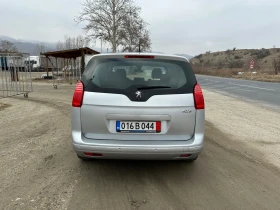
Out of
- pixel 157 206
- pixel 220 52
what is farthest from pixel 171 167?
pixel 220 52

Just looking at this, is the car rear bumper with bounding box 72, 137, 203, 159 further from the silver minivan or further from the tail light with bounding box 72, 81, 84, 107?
the tail light with bounding box 72, 81, 84, 107

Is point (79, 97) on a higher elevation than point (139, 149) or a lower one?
higher

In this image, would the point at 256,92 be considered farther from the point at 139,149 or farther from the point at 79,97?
the point at 79,97

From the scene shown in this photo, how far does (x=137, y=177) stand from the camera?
3.76 m

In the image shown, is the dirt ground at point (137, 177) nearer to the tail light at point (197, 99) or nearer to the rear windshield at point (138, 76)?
the tail light at point (197, 99)

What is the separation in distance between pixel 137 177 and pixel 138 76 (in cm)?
149

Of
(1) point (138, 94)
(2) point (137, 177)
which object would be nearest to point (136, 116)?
(1) point (138, 94)

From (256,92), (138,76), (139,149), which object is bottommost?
(256,92)

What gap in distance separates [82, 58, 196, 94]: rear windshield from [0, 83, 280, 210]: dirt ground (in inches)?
52.3

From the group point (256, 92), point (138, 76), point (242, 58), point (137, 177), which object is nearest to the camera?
point (138, 76)

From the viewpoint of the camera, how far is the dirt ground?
309 centimetres

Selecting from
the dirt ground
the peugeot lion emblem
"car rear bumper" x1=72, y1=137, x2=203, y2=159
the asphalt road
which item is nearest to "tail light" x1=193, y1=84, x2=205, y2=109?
"car rear bumper" x1=72, y1=137, x2=203, y2=159

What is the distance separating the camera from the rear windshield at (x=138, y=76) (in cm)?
336

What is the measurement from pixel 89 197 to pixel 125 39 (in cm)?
2464
